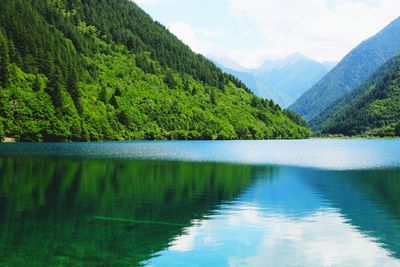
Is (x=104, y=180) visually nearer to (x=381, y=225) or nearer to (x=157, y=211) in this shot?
(x=157, y=211)

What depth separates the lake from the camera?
1081 inches

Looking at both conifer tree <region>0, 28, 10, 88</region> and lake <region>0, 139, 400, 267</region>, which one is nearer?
lake <region>0, 139, 400, 267</region>

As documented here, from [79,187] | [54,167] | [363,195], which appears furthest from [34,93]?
[363,195]

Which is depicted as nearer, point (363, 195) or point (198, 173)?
point (363, 195)

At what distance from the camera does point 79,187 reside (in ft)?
182

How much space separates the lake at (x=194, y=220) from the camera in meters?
27.5

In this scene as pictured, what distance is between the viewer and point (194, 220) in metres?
37.6

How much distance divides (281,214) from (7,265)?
24426mm

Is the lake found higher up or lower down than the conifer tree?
lower down

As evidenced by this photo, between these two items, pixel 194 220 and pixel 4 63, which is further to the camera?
pixel 4 63

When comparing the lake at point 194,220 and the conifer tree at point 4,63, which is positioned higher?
the conifer tree at point 4,63

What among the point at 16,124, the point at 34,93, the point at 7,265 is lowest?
the point at 7,265

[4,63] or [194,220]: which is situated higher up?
[4,63]

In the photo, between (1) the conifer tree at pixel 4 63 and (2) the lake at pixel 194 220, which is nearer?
(2) the lake at pixel 194 220
